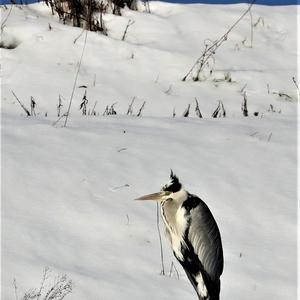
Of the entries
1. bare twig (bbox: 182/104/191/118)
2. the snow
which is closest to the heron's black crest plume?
the snow

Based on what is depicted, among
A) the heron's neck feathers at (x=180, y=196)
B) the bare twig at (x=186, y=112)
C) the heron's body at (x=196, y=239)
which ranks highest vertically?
the heron's neck feathers at (x=180, y=196)

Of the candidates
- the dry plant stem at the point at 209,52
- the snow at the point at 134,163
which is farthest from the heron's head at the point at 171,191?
the dry plant stem at the point at 209,52

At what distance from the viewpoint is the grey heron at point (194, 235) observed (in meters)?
2.99

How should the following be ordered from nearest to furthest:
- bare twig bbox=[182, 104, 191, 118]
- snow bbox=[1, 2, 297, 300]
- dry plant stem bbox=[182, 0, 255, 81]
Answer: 1. snow bbox=[1, 2, 297, 300]
2. bare twig bbox=[182, 104, 191, 118]
3. dry plant stem bbox=[182, 0, 255, 81]

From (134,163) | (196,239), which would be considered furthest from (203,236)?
(134,163)

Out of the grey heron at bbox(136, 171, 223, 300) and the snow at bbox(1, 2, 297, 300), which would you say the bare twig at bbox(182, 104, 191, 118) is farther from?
the grey heron at bbox(136, 171, 223, 300)

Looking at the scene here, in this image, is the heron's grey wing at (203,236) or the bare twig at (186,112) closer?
the heron's grey wing at (203,236)

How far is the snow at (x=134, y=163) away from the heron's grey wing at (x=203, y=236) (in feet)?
1.79

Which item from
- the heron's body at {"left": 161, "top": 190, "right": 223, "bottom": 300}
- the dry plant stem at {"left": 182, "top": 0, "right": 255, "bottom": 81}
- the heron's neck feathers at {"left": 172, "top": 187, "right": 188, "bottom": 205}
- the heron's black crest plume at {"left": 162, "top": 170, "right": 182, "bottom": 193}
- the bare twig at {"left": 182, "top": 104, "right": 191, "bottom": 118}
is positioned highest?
the heron's black crest plume at {"left": 162, "top": 170, "right": 182, "bottom": 193}

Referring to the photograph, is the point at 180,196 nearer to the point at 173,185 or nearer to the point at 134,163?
the point at 173,185

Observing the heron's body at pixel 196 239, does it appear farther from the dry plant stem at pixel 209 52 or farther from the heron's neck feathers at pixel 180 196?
the dry plant stem at pixel 209 52

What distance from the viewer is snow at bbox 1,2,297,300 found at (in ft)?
12.3

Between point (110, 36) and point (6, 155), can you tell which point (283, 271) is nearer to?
point (6, 155)

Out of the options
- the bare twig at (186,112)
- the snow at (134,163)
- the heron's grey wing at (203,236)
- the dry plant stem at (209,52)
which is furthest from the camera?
the dry plant stem at (209,52)
